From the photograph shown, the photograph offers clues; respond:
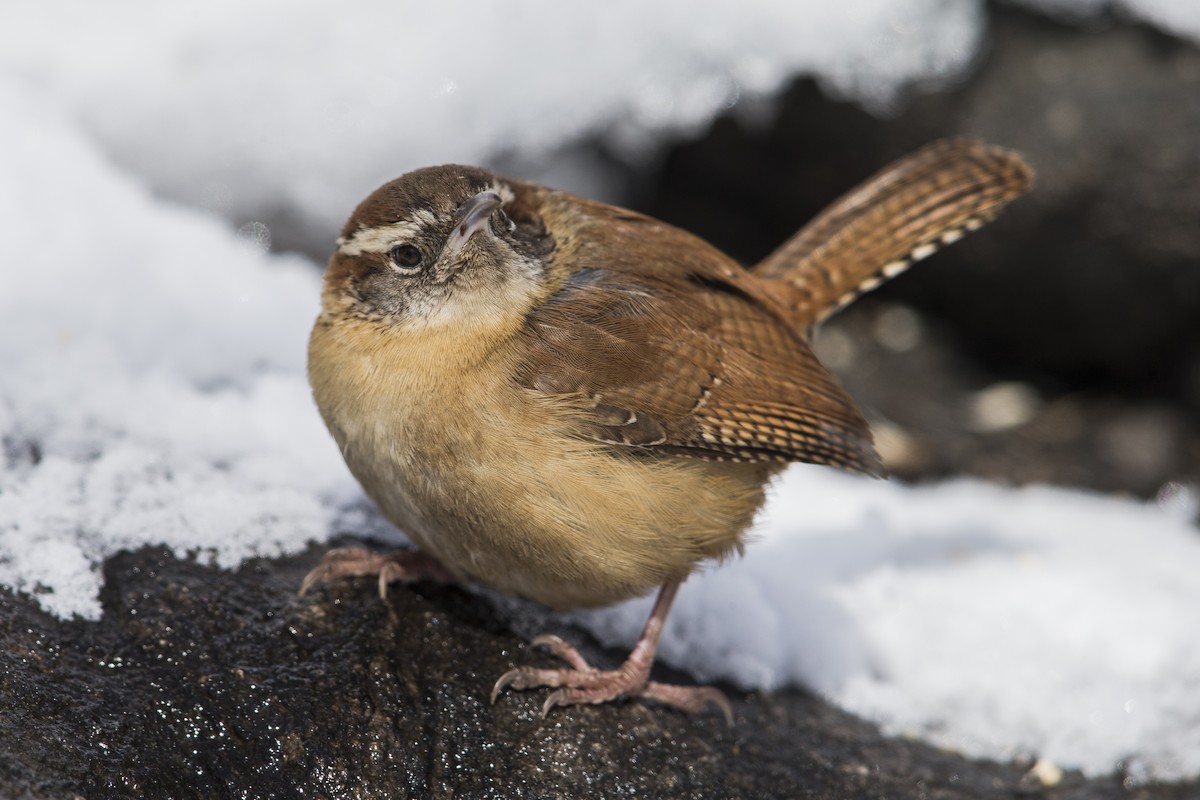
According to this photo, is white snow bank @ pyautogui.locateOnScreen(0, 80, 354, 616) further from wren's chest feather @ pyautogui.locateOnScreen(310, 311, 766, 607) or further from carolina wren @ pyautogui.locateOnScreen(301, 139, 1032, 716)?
wren's chest feather @ pyautogui.locateOnScreen(310, 311, 766, 607)

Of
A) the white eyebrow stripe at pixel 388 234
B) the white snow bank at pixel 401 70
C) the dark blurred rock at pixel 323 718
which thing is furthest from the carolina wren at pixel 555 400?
the white snow bank at pixel 401 70

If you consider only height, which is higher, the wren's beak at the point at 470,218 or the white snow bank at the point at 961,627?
the wren's beak at the point at 470,218

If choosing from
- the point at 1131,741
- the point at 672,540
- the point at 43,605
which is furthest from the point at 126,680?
the point at 1131,741

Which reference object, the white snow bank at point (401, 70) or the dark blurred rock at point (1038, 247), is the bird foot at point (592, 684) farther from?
the white snow bank at point (401, 70)

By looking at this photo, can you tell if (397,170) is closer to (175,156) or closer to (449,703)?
(175,156)

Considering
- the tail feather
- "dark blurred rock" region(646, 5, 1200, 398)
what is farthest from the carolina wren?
"dark blurred rock" region(646, 5, 1200, 398)

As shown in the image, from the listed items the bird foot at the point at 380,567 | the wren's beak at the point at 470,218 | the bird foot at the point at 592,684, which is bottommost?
the bird foot at the point at 592,684
